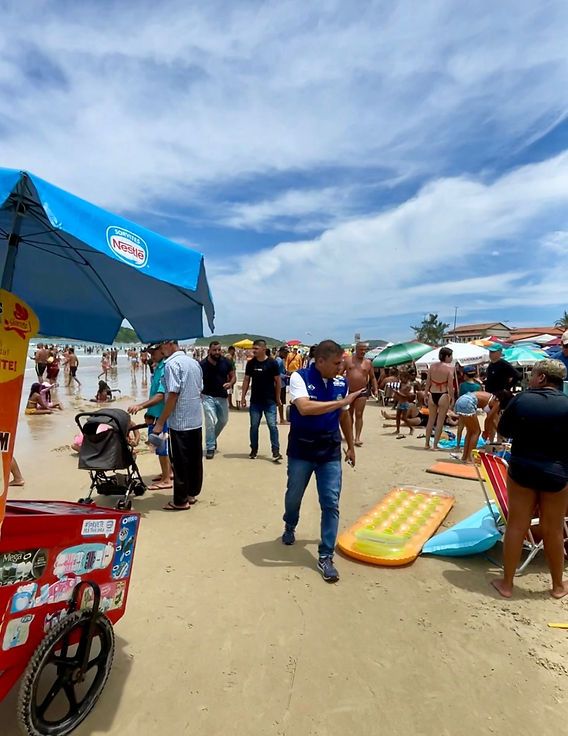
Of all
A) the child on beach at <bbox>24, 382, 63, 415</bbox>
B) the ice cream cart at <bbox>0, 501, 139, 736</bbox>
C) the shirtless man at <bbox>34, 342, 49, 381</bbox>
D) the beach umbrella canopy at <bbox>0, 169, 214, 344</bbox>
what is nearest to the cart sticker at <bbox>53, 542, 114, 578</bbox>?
the ice cream cart at <bbox>0, 501, 139, 736</bbox>

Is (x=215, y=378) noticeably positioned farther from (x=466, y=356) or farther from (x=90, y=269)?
(x=466, y=356)

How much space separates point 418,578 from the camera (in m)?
3.69

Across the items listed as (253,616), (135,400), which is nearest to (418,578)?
(253,616)

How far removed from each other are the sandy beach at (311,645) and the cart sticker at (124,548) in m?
0.64

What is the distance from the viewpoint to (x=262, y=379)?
725 centimetres

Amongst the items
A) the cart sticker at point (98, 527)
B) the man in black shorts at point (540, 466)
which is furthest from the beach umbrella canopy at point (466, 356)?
the cart sticker at point (98, 527)

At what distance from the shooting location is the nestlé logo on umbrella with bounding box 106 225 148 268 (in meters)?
2.14

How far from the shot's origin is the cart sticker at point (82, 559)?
6.60ft

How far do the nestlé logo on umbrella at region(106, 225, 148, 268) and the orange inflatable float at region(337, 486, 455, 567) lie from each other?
3.07m

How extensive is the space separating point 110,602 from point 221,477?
4.07m

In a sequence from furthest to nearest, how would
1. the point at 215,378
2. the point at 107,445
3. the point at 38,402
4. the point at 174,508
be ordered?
the point at 38,402 < the point at 215,378 < the point at 174,508 < the point at 107,445

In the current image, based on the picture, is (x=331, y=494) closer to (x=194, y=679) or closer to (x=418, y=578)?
(x=418, y=578)

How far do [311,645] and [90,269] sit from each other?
3020mm

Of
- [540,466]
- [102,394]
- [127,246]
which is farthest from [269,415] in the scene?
[102,394]
